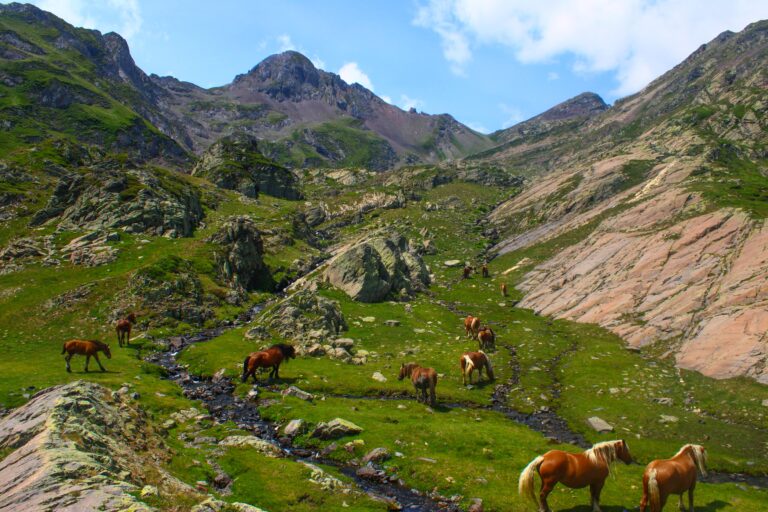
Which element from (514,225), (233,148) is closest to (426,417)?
(514,225)

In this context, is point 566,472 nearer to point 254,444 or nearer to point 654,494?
point 654,494

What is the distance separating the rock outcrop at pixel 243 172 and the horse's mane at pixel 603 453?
15194cm

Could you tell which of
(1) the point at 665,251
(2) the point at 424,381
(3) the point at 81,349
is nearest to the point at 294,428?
(2) the point at 424,381

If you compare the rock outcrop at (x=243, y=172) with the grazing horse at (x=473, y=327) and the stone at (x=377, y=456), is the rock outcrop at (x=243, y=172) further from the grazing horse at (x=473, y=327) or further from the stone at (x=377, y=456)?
the stone at (x=377, y=456)

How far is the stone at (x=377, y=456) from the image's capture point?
23.4 meters

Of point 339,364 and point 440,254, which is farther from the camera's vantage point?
point 440,254

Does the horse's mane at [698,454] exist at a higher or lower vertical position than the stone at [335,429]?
higher

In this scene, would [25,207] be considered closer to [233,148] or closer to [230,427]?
[230,427]

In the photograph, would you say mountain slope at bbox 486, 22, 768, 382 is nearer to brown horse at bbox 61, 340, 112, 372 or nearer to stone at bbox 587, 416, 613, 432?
stone at bbox 587, 416, 613, 432

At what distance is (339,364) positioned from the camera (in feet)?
137

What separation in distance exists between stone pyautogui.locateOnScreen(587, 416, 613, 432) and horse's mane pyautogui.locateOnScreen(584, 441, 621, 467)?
35.8 ft

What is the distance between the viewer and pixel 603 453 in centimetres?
1788

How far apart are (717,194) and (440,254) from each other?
56.2 meters

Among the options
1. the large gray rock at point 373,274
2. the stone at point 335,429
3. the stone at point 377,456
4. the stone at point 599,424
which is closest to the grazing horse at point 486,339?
the stone at point 599,424
